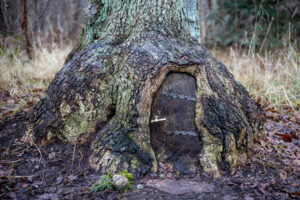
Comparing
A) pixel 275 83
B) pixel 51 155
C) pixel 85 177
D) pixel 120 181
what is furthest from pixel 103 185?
pixel 275 83

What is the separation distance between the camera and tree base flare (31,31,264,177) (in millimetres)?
2234

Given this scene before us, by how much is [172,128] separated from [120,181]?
72 cm

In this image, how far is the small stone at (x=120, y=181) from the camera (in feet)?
6.30

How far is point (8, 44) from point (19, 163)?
392 centimetres

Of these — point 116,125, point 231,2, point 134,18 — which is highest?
point 231,2

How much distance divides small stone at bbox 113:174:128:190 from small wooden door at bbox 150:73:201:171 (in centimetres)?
47

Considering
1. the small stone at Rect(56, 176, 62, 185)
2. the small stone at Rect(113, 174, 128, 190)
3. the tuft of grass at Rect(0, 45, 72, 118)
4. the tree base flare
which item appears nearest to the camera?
the small stone at Rect(113, 174, 128, 190)

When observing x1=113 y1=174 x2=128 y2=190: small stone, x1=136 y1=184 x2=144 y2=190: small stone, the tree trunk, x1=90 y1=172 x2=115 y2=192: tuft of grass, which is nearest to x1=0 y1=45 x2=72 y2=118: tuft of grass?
the tree trunk

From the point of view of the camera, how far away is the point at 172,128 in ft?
7.57

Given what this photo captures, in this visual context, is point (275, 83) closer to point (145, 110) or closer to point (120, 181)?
point (145, 110)

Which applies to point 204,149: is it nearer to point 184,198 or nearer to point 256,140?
point 184,198

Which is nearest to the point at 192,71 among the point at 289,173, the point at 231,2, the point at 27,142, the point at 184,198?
the point at 184,198

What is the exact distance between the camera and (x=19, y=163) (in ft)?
7.47

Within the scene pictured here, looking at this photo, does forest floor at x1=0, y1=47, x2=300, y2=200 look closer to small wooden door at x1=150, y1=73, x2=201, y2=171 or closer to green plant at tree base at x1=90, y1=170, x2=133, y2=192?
green plant at tree base at x1=90, y1=170, x2=133, y2=192
